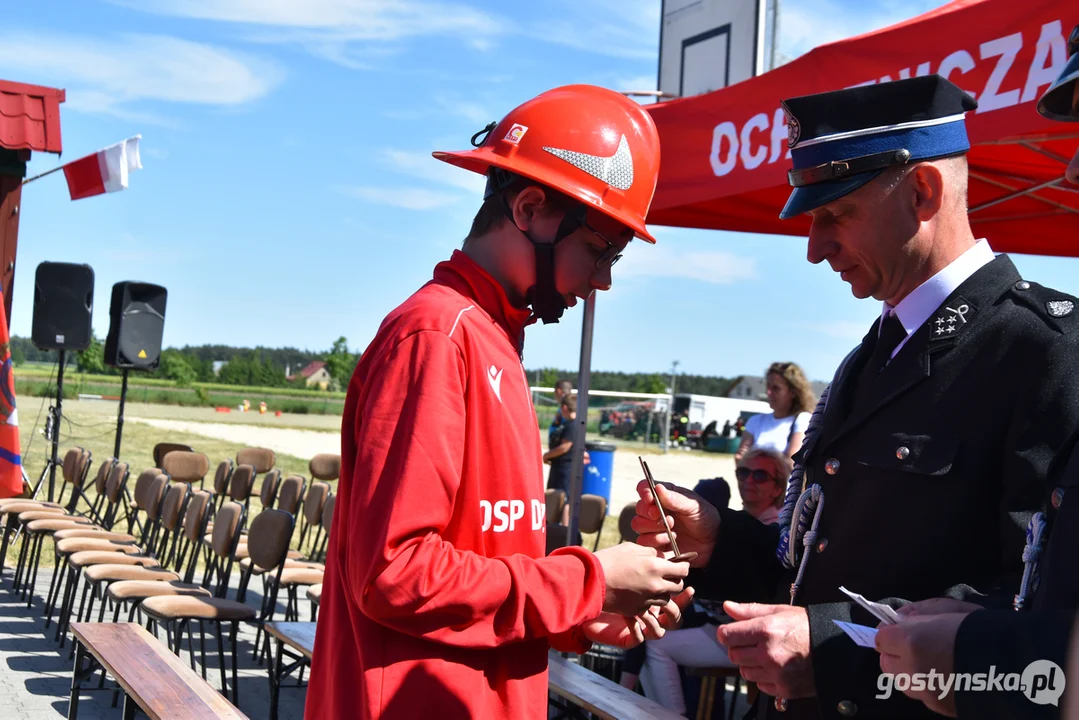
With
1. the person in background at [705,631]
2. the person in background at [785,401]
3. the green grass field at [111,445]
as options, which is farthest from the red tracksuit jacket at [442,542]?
the green grass field at [111,445]

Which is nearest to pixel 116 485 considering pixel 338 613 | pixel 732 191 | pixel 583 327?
pixel 583 327

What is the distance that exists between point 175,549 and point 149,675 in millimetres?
4819

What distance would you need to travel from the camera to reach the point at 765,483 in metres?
5.06

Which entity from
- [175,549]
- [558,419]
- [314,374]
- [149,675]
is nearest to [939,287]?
[149,675]

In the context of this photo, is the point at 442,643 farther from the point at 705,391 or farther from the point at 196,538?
the point at 705,391

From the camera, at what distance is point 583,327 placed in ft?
16.8

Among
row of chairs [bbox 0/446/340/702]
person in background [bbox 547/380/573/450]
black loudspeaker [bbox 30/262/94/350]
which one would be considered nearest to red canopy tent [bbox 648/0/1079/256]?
row of chairs [bbox 0/446/340/702]

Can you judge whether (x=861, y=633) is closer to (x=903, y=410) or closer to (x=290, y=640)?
(x=903, y=410)

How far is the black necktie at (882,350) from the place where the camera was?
5.83ft

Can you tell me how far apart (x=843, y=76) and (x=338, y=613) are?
2896mm

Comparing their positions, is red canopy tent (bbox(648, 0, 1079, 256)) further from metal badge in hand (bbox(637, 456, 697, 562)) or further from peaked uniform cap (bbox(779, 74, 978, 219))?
metal badge in hand (bbox(637, 456, 697, 562))

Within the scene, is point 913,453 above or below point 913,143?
below

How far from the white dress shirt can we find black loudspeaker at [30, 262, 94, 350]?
11.0 metres

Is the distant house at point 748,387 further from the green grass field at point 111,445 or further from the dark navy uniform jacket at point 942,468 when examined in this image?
the dark navy uniform jacket at point 942,468
